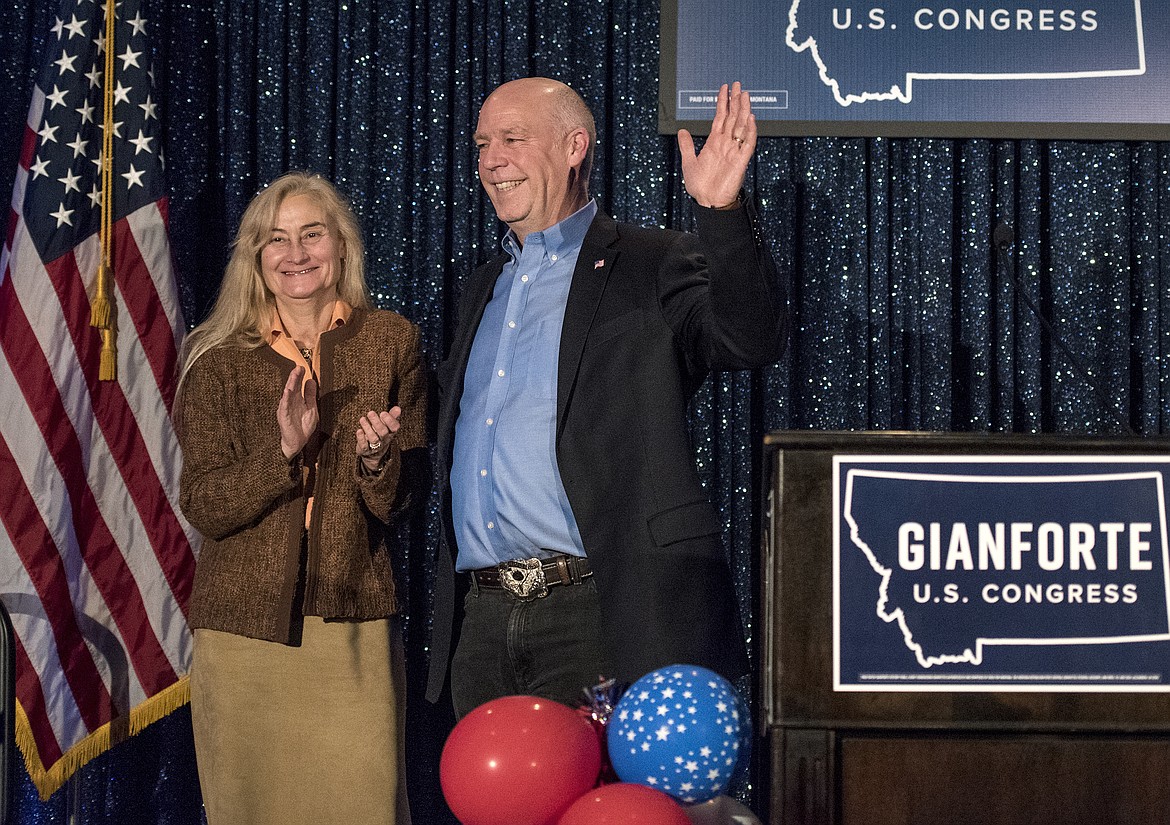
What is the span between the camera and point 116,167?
326 cm

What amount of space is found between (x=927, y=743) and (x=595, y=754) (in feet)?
1.72

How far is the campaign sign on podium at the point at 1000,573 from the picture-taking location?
1.57 meters

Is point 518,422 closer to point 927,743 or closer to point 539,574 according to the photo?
point 539,574

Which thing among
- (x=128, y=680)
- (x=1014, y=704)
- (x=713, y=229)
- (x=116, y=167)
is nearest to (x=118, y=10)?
(x=116, y=167)

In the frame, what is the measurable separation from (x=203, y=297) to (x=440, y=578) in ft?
4.98

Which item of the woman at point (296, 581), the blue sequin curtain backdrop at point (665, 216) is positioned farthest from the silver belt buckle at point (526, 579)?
the blue sequin curtain backdrop at point (665, 216)

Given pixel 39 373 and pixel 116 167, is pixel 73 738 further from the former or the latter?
pixel 116 167

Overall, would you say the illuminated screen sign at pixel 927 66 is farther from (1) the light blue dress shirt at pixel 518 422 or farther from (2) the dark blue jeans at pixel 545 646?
(2) the dark blue jeans at pixel 545 646

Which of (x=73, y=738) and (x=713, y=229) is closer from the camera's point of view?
(x=713, y=229)

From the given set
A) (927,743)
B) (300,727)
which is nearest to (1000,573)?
(927,743)

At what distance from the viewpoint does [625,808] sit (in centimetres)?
167

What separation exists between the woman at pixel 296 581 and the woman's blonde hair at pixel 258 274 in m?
0.01

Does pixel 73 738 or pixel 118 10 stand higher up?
pixel 118 10

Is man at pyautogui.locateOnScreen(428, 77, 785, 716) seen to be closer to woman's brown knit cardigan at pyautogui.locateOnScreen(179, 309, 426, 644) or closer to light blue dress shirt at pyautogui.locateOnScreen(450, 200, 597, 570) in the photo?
light blue dress shirt at pyautogui.locateOnScreen(450, 200, 597, 570)
